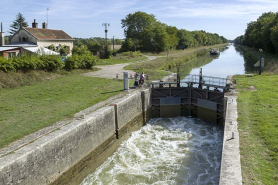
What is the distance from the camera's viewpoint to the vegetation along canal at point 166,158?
30.6 ft

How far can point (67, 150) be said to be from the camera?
8.50 meters

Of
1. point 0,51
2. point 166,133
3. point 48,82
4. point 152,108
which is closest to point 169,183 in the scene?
point 166,133

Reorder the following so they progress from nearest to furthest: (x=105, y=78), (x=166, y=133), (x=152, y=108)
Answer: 1. (x=166, y=133)
2. (x=152, y=108)
3. (x=105, y=78)

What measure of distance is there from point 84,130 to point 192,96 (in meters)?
9.19

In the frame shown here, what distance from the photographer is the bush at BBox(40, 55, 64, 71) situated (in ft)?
62.1

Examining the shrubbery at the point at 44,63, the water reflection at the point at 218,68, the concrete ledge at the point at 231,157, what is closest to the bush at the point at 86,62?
the shrubbery at the point at 44,63

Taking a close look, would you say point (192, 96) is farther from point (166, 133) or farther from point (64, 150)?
point (64, 150)

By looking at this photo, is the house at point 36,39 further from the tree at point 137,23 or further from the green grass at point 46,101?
the tree at point 137,23

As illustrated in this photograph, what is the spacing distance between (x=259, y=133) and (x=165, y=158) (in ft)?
12.3

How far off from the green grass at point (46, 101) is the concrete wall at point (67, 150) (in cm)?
120

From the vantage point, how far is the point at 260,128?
937cm

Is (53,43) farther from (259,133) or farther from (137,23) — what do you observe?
(137,23)

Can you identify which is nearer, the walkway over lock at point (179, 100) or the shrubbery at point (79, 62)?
the walkway over lock at point (179, 100)

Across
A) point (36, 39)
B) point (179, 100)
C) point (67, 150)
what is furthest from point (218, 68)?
point (67, 150)
